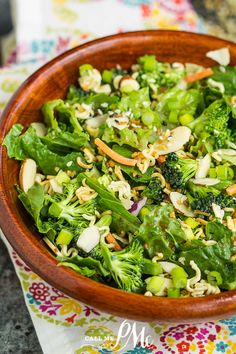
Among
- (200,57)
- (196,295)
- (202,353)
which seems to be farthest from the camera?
(200,57)

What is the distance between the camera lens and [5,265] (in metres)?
2.70

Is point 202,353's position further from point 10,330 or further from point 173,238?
point 10,330

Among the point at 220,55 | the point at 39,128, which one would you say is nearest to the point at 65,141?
the point at 39,128

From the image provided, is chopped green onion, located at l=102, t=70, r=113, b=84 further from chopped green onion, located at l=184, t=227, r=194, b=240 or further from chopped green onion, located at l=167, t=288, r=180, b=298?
chopped green onion, located at l=167, t=288, r=180, b=298

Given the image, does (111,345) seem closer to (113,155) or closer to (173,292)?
(173,292)

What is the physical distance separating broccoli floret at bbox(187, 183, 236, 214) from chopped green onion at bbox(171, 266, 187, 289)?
0.91 feet

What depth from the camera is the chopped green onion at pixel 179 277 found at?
2084mm

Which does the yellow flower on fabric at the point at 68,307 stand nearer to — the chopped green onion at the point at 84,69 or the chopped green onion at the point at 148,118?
the chopped green onion at the point at 148,118

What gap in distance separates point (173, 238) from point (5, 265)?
0.92 meters

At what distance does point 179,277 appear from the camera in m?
2.09

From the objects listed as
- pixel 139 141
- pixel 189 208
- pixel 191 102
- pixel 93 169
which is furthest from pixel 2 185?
pixel 191 102

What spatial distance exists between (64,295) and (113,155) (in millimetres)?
653

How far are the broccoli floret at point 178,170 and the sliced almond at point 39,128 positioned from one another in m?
0.61

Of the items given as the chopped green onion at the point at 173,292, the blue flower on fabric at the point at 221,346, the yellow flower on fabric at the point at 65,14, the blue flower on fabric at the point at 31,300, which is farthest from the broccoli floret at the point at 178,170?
the yellow flower on fabric at the point at 65,14
